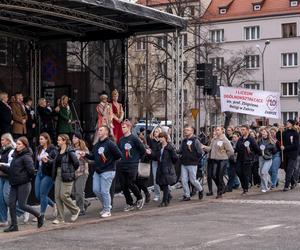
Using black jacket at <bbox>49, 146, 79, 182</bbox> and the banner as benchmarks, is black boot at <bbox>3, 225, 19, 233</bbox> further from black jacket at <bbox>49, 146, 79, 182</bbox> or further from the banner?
the banner

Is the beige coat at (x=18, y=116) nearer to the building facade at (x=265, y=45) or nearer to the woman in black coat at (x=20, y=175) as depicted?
the woman in black coat at (x=20, y=175)

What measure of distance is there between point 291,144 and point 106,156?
22.9ft

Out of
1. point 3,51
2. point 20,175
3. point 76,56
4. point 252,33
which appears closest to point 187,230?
point 20,175

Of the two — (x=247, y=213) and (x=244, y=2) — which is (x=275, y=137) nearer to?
(x=247, y=213)

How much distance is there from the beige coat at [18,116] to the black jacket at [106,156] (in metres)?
4.52

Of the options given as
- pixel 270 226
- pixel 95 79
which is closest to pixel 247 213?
pixel 270 226

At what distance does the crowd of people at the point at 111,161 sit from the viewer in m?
11.8

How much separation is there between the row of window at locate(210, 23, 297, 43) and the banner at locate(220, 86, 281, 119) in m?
52.8

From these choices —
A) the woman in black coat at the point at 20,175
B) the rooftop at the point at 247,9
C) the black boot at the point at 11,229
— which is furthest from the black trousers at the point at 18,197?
the rooftop at the point at 247,9

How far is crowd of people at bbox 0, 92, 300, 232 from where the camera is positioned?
38.6 ft

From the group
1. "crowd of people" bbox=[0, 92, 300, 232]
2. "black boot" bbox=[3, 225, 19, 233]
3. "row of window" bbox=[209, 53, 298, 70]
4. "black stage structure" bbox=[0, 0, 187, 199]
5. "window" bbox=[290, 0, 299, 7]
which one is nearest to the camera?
"black boot" bbox=[3, 225, 19, 233]

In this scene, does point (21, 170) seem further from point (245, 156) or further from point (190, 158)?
point (245, 156)

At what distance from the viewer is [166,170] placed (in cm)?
1462

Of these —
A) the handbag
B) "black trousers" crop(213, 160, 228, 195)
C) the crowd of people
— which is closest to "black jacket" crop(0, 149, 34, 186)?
the crowd of people
